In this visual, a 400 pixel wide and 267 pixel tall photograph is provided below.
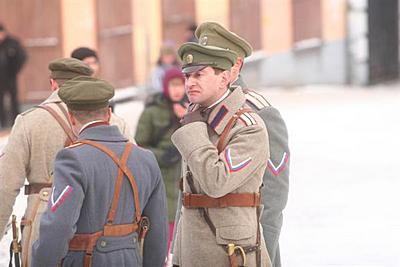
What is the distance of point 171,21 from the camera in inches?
772

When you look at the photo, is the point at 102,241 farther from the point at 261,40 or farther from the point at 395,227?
the point at 261,40

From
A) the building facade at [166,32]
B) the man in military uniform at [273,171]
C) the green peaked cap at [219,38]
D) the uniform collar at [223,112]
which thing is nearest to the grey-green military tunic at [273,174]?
the man in military uniform at [273,171]

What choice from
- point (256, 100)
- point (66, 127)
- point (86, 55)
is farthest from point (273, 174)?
point (86, 55)

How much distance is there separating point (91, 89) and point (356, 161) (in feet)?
29.2

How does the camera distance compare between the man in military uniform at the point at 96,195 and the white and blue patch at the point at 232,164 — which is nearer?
the man in military uniform at the point at 96,195

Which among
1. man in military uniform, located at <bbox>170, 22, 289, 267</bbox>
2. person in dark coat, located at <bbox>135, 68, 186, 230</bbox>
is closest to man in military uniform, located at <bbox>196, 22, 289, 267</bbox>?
man in military uniform, located at <bbox>170, 22, 289, 267</bbox>

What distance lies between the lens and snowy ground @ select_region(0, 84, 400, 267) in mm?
8609

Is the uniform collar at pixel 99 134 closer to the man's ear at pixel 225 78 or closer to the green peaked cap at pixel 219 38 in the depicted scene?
the man's ear at pixel 225 78

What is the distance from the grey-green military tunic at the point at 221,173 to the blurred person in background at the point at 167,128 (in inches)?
110

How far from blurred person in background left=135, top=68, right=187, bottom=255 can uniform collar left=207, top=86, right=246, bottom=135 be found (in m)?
2.85

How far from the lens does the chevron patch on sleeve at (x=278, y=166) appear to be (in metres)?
5.57

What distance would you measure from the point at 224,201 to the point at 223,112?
0.37m

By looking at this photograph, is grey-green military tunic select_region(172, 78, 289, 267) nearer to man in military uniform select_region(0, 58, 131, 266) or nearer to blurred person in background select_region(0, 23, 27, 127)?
man in military uniform select_region(0, 58, 131, 266)

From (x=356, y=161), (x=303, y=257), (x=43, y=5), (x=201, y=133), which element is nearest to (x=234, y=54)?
(x=201, y=133)
